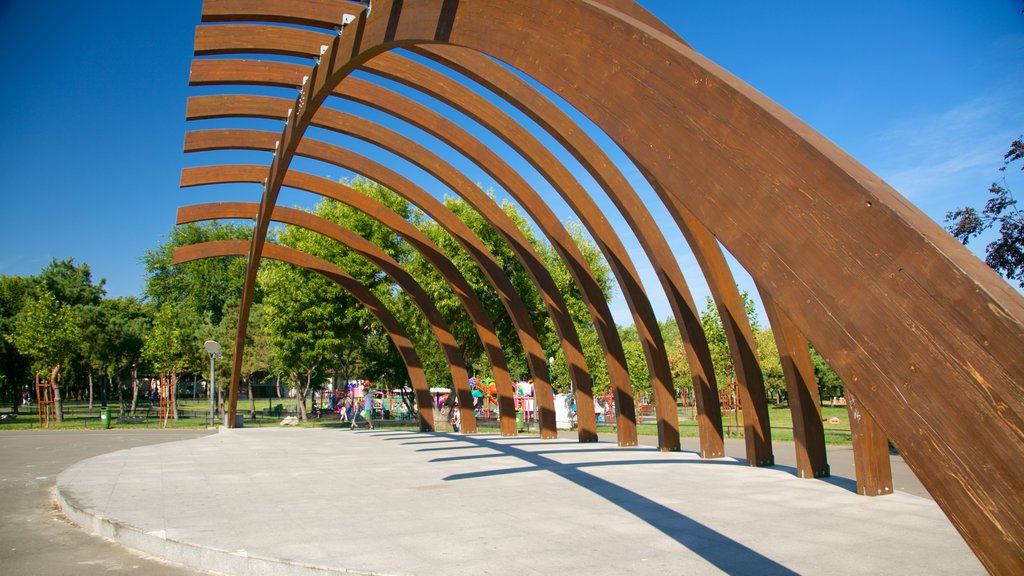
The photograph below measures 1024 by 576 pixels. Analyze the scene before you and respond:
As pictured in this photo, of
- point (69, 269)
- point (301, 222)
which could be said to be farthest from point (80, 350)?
point (301, 222)

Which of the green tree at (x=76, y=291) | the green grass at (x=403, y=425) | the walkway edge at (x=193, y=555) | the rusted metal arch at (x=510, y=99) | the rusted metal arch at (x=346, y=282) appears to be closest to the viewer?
the walkway edge at (x=193, y=555)

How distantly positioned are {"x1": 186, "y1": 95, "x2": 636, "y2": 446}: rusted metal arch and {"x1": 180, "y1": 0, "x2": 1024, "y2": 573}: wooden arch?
8912 mm

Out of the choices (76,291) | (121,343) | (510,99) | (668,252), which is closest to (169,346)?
(121,343)

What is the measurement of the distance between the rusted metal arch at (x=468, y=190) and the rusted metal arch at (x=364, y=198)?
1.03 metres

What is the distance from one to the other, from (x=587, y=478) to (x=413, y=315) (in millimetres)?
20319

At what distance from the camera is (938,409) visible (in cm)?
295

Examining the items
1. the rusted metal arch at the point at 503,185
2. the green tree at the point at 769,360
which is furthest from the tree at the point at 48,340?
the green tree at the point at 769,360

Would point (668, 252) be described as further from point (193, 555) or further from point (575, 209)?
point (193, 555)

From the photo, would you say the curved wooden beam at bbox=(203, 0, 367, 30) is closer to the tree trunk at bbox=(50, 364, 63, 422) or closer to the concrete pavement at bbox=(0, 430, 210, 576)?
the concrete pavement at bbox=(0, 430, 210, 576)

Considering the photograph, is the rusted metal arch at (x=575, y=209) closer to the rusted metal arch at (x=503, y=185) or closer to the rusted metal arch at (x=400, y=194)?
the rusted metal arch at (x=503, y=185)

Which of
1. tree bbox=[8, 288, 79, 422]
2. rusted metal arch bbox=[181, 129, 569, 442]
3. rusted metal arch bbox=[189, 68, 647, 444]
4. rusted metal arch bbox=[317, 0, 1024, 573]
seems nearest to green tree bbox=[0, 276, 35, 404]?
tree bbox=[8, 288, 79, 422]

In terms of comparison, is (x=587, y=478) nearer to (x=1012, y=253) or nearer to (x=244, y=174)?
(x=244, y=174)

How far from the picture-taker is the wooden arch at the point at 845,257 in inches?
109

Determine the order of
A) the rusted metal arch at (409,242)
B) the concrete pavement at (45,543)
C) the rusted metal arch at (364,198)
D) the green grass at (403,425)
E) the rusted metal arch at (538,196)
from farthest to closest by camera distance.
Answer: the green grass at (403,425)
the rusted metal arch at (409,242)
the rusted metal arch at (364,198)
the rusted metal arch at (538,196)
the concrete pavement at (45,543)
